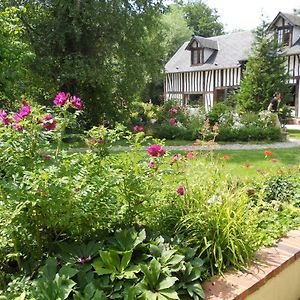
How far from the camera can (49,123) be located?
229 centimetres

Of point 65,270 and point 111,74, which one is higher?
point 111,74

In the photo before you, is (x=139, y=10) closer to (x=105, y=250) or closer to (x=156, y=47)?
(x=156, y=47)

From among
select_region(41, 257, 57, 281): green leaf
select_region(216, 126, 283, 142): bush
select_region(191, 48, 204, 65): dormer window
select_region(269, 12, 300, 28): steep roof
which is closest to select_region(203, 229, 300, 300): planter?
select_region(41, 257, 57, 281): green leaf

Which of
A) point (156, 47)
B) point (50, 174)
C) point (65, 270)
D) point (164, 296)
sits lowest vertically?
point (164, 296)

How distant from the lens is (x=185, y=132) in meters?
11.9

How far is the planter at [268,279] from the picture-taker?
2094mm

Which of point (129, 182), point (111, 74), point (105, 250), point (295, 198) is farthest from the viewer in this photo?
point (111, 74)

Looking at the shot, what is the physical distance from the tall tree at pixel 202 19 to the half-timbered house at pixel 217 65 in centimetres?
1836

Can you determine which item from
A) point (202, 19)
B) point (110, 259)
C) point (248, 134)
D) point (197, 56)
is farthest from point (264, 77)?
point (202, 19)

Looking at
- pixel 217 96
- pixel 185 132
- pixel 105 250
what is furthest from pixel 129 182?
pixel 217 96

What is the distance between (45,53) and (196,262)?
11.4 m

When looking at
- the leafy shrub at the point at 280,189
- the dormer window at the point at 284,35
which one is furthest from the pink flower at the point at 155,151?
the dormer window at the point at 284,35

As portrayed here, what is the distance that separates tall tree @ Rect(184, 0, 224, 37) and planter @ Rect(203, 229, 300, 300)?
146ft

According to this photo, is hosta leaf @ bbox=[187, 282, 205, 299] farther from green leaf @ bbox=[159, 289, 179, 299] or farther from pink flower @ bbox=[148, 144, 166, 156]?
pink flower @ bbox=[148, 144, 166, 156]
